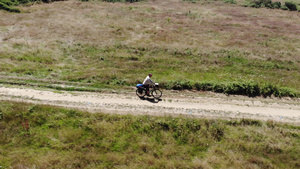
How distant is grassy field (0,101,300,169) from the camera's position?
42.7 ft

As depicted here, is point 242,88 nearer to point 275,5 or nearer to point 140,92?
point 140,92

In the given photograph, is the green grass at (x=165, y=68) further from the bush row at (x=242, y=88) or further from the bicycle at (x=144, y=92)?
the bicycle at (x=144, y=92)

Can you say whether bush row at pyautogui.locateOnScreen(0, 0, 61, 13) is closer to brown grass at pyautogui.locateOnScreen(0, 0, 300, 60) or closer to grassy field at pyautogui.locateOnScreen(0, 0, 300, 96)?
brown grass at pyautogui.locateOnScreen(0, 0, 300, 60)

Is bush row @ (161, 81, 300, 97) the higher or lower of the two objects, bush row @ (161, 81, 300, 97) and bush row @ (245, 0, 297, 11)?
the lower

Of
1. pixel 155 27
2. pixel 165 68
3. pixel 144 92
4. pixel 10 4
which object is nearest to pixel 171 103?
pixel 144 92

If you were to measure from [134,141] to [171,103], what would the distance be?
630 centimetres

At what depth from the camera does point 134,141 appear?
48.2 feet

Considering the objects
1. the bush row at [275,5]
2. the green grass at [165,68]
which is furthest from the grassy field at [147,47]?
the bush row at [275,5]

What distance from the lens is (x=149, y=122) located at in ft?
53.1

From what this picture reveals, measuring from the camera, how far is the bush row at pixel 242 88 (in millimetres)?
21578

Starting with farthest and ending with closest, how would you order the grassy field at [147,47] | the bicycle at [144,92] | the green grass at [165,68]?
1. the grassy field at [147,47]
2. the green grass at [165,68]
3. the bicycle at [144,92]

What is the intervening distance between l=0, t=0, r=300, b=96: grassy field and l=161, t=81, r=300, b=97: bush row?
0.18m

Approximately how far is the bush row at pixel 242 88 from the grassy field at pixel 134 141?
554 cm

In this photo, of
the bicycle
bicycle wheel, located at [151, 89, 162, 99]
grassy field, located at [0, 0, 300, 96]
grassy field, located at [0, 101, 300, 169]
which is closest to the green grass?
grassy field, located at [0, 0, 300, 96]
